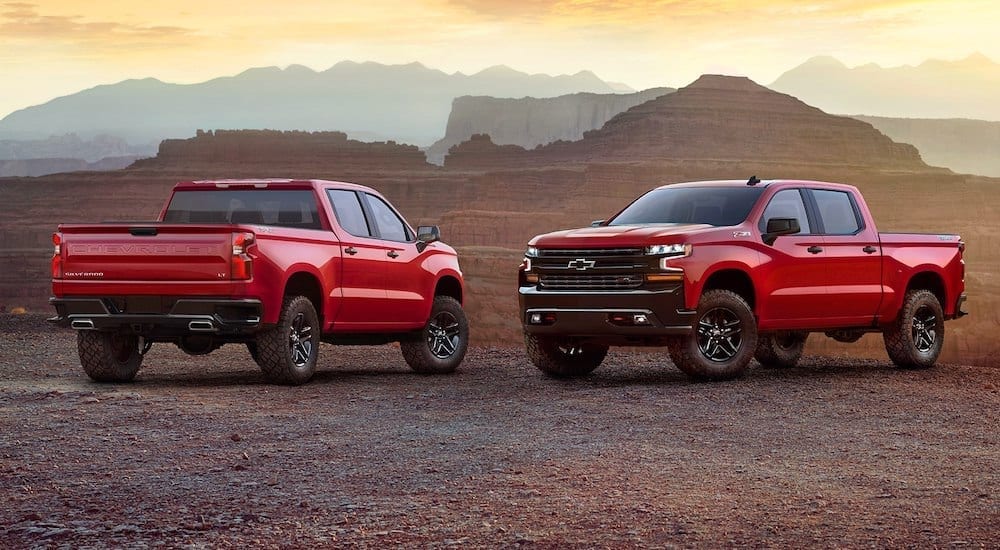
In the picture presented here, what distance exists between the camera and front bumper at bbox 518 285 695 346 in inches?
528

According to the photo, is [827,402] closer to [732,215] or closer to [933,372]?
Answer: [732,215]

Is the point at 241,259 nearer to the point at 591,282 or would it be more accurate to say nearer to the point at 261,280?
the point at 261,280

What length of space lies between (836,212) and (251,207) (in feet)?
20.5

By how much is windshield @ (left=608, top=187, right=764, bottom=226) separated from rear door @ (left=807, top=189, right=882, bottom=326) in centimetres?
104

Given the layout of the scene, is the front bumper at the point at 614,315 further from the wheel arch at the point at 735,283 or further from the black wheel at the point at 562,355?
the wheel arch at the point at 735,283

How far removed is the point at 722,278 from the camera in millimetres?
14273

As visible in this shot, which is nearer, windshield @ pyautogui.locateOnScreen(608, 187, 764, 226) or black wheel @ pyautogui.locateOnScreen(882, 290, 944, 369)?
windshield @ pyautogui.locateOnScreen(608, 187, 764, 226)

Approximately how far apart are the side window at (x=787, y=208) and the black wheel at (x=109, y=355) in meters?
6.42

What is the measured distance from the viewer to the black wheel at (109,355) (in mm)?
13875

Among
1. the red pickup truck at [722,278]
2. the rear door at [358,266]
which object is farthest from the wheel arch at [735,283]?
the rear door at [358,266]

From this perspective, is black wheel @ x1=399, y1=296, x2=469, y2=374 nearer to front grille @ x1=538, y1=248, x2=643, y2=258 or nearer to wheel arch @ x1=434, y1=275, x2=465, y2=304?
wheel arch @ x1=434, y1=275, x2=465, y2=304

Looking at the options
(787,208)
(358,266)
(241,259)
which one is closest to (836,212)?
(787,208)

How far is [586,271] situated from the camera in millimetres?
13758

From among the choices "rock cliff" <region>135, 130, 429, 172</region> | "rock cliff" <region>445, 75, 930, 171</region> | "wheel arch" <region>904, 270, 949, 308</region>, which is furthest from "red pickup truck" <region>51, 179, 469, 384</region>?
"rock cliff" <region>135, 130, 429, 172</region>
